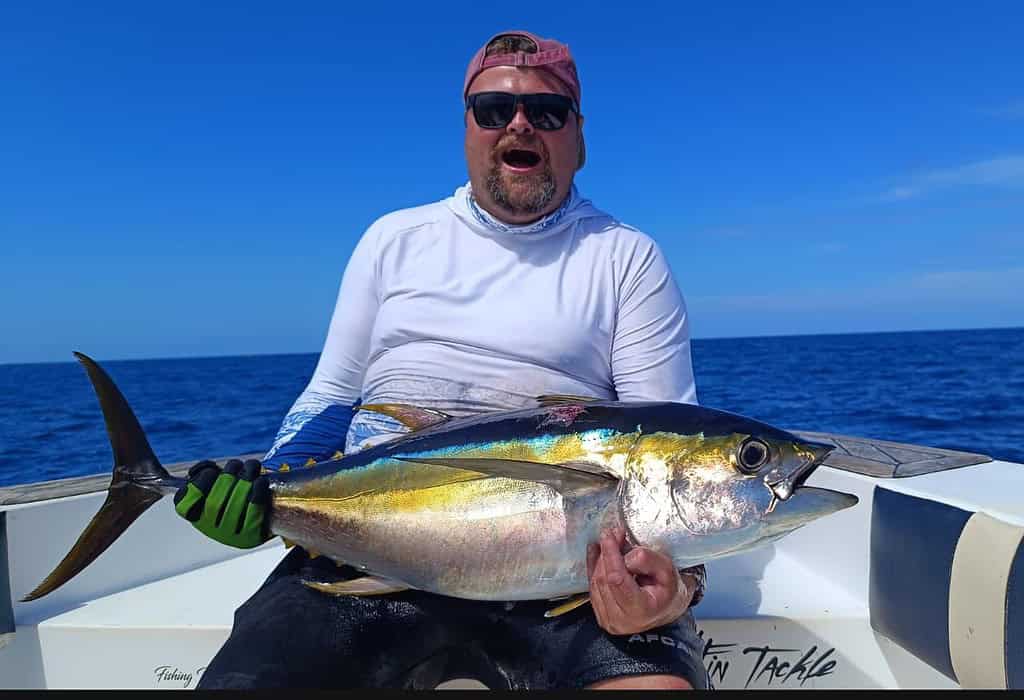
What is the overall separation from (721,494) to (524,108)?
5.33ft

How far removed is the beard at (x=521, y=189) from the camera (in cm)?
256

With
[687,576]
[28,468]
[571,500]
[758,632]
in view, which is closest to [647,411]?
[571,500]

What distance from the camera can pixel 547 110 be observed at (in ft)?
8.37

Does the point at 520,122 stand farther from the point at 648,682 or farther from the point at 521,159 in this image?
the point at 648,682

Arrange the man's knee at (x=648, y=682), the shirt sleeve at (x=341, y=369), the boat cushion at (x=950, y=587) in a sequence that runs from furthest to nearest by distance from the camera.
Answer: the shirt sleeve at (x=341, y=369) → the boat cushion at (x=950, y=587) → the man's knee at (x=648, y=682)

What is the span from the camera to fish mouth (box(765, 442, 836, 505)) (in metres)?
1.53

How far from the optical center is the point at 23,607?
2.71 metres

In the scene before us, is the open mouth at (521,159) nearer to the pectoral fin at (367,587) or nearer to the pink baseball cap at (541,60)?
the pink baseball cap at (541,60)

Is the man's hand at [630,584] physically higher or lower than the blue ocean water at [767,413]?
higher

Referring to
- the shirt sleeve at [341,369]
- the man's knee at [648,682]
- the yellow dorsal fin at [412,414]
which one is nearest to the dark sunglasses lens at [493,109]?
the shirt sleeve at [341,369]

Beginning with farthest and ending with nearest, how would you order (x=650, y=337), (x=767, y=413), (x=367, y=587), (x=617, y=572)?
(x=767, y=413), (x=650, y=337), (x=367, y=587), (x=617, y=572)

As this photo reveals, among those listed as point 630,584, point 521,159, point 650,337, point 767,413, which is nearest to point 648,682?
point 630,584

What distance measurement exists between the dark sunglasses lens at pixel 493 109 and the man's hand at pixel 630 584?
1633 mm

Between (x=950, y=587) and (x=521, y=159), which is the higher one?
(x=521, y=159)
